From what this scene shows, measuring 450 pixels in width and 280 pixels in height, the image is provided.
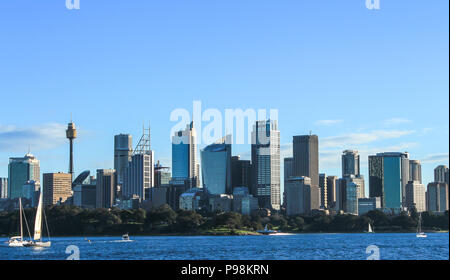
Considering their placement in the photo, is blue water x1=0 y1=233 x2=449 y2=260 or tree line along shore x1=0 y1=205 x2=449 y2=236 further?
tree line along shore x1=0 y1=205 x2=449 y2=236

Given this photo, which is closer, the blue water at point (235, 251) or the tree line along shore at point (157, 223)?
the blue water at point (235, 251)

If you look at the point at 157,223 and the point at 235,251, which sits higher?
the point at 235,251

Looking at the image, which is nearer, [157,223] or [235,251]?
[235,251]

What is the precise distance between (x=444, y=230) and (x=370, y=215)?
1999cm

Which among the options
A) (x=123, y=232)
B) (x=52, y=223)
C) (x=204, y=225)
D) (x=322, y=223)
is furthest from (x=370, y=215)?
(x=52, y=223)

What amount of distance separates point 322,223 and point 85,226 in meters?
58.5
